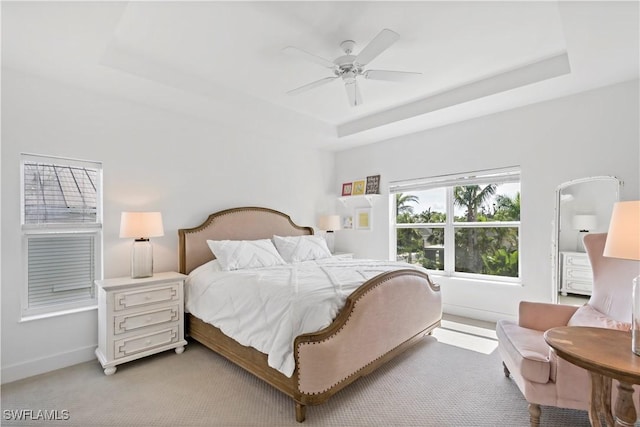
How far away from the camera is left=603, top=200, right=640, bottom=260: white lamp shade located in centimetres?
148

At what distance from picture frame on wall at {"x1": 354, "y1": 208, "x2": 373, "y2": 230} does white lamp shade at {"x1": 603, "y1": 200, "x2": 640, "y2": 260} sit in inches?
139

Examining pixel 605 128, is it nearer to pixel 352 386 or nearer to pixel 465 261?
pixel 465 261

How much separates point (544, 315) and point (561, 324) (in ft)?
0.37

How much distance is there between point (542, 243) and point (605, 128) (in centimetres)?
127

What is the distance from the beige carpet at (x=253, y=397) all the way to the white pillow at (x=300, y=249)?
146 centimetres

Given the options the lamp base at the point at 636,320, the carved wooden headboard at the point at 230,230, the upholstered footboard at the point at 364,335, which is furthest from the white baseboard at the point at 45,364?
the lamp base at the point at 636,320

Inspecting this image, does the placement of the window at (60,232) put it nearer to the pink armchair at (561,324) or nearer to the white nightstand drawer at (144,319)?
the white nightstand drawer at (144,319)

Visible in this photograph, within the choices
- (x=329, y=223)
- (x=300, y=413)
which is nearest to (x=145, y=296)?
(x=300, y=413)

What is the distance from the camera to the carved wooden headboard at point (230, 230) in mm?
3520

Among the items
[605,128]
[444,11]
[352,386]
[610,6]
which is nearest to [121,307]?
[352,386]

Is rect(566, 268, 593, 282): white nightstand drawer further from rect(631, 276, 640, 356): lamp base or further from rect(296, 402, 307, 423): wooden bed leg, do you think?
rect(296, 402, 307, 423): wooden bed leg

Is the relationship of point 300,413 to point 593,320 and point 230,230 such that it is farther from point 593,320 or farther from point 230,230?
point 230,230

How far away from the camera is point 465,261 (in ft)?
13.8

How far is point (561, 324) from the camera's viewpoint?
2.31 m
